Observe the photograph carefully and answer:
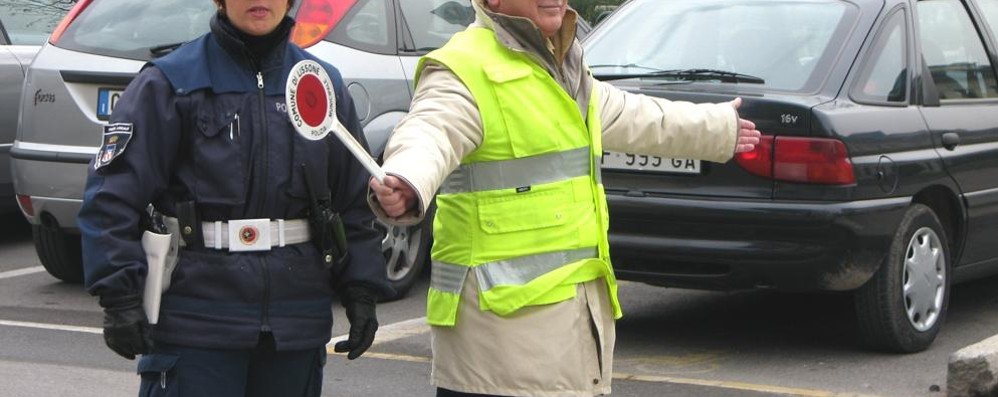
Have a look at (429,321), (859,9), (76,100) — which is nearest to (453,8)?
(76,100)

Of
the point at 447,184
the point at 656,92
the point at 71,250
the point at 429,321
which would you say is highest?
the point at 447,184

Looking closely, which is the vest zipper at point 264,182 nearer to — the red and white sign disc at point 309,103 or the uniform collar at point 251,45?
the uniform collar at point 251,45

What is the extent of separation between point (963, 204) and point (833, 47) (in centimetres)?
93

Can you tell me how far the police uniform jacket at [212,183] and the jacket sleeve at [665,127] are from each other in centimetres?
74

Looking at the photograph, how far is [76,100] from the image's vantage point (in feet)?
25.5

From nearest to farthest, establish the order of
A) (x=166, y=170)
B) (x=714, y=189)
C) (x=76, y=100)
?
(x=166, y=170), (x=714, y=189), (x=76, y=100)

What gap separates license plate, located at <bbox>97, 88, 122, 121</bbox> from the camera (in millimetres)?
7715

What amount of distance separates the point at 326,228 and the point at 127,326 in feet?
1.60

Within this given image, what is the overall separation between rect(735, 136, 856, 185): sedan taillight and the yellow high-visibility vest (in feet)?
8.73

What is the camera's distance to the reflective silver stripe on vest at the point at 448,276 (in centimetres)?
369

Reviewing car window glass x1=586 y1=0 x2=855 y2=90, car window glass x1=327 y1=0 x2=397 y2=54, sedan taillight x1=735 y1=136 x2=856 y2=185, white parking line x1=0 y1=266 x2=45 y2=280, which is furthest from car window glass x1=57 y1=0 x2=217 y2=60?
sedan taillight x1=735 y1=136 x2=856 y2=185

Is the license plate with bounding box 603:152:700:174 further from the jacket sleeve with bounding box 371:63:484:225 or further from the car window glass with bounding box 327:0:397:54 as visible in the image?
the jacket sleeve with bounding box 371:63:484:225

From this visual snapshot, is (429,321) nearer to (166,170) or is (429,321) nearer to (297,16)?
(166,170)

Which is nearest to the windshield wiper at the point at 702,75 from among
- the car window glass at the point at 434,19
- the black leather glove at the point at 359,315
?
the car window glass at the point at 434,19
